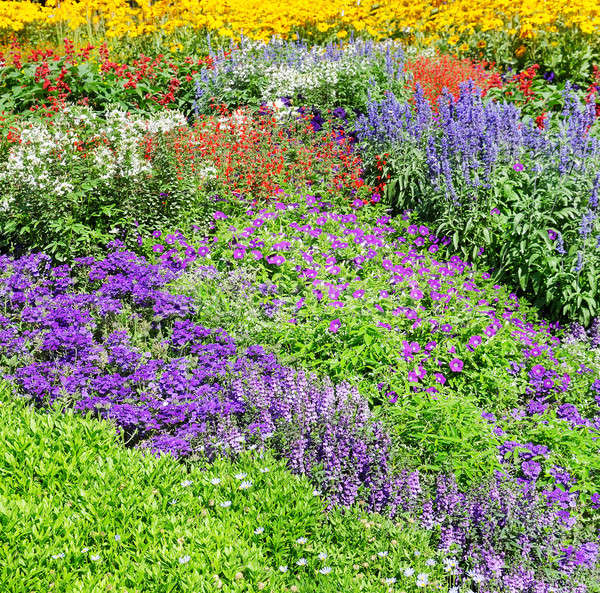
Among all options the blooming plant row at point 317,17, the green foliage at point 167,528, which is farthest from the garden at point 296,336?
the blooming plant row at point 317,17

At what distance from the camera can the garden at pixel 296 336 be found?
3.25m

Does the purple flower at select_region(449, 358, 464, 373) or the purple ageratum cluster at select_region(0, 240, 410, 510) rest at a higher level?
the purple ageratum cluster at select_region(0, 240, 410, 510)

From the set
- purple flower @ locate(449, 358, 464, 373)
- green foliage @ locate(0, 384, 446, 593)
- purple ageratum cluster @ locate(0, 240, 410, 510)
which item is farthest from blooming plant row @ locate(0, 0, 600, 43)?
green foliage @ locate(0, 384, 446, 593)

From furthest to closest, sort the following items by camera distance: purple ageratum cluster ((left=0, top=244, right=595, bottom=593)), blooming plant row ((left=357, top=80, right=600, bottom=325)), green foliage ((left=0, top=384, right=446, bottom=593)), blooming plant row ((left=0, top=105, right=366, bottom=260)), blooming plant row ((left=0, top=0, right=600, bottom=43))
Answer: blooming plant row ((left=0, top=0, right=600, bottom=43)), blooming plant row ((left=0, top=105, right=366, bottom=260)), blooming plant row ((left=357, top=80, right=600, bottom=325)), purple ageratum cluster ((left=0, top=244, right=595, bottom=593)), green foliage ((left=0, top=384, right=446, bottom=593))

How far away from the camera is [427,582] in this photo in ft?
9.73

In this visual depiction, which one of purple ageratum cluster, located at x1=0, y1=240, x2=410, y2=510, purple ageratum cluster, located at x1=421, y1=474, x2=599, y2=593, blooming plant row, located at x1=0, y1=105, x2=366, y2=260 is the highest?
blooming plant row, located at x1=0, y1=105, x2=366, y2=260

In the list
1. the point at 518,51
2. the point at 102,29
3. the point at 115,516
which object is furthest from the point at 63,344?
the point at 102,29

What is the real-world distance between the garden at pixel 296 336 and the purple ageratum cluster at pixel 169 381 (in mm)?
21

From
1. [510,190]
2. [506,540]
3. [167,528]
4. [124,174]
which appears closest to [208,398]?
[167,528]

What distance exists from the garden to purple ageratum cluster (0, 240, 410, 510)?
0.02m

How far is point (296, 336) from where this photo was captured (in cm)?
472

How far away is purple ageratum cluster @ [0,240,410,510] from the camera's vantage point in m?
3.73

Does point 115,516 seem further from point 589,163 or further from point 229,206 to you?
point 589,163

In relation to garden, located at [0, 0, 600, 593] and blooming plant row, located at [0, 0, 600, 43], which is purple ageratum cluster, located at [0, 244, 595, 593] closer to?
garden, located at [0, 0, 600, 593]
